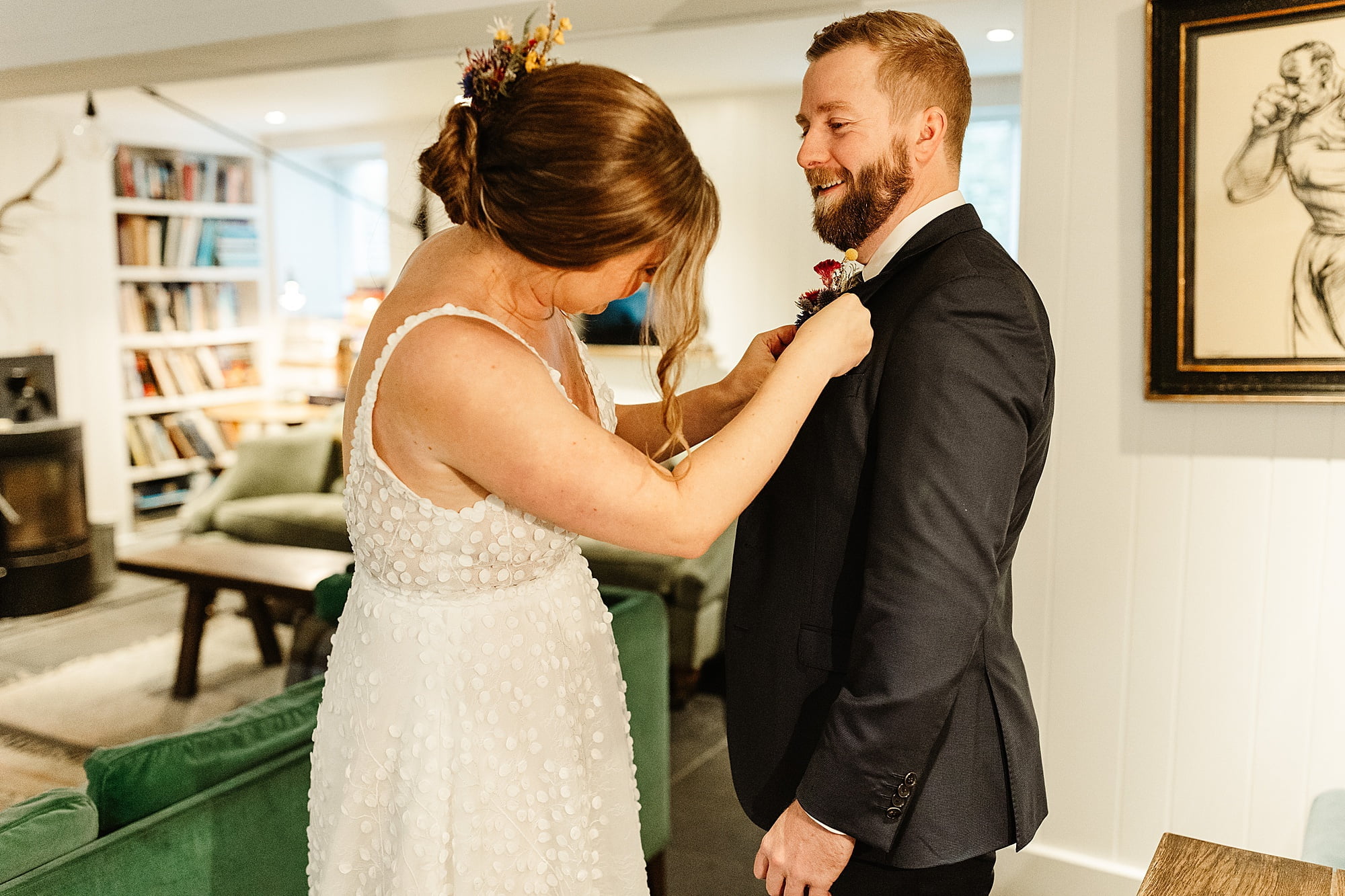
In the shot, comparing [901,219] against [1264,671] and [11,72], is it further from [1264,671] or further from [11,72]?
[11,72]

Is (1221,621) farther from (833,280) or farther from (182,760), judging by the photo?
(182,760)

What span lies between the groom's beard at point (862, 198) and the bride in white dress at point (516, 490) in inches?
6.0

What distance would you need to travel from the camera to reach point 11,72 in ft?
12.9

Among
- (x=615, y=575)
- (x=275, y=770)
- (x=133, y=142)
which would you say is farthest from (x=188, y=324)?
(x=275, y=770)

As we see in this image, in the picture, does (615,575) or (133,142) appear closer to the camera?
(615,575)

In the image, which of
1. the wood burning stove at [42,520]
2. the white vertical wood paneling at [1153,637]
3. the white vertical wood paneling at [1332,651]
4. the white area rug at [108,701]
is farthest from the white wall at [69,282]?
the white vertical wood paneling at [1332,651]

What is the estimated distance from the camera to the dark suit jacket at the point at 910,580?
3.69 ft

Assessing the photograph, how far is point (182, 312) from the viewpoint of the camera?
6.90m

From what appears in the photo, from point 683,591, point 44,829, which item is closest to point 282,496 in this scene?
point 683,591

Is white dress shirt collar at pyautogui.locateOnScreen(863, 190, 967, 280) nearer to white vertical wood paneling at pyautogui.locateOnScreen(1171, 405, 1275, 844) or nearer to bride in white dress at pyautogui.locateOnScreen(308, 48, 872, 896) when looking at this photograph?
bride in white dress at pyautogui.locateOnScreen(308, 48, 872, 896)

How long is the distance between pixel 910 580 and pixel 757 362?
0.44 meters

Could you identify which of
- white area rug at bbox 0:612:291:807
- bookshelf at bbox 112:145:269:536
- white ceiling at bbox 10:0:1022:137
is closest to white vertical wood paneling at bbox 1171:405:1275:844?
white ceiling at bbox 10:0:1022:137

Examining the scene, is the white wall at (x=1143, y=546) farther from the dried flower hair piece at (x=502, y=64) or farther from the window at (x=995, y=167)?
the window at (x=995, y=167)

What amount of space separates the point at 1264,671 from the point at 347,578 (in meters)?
2.21
